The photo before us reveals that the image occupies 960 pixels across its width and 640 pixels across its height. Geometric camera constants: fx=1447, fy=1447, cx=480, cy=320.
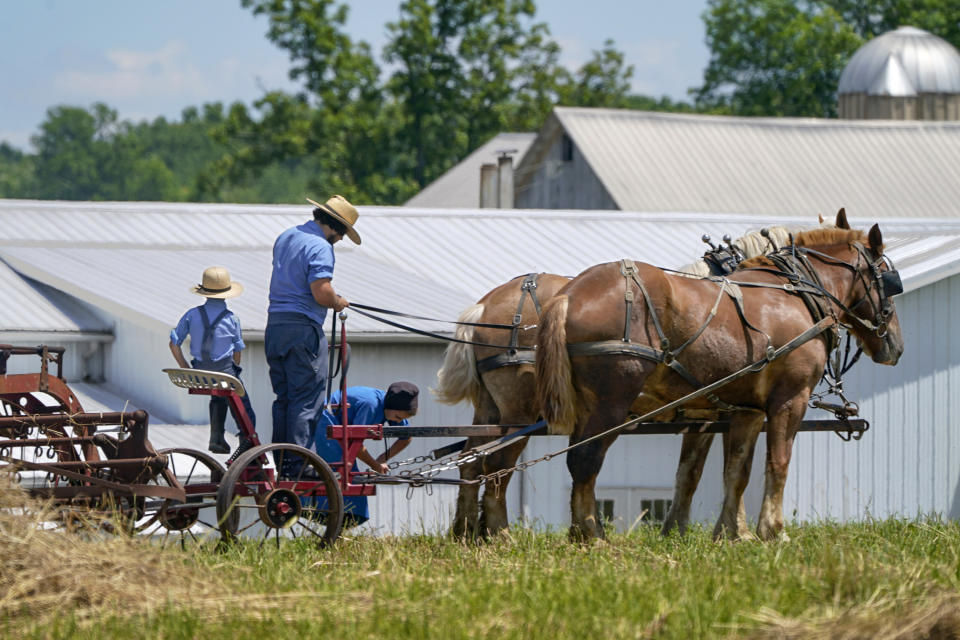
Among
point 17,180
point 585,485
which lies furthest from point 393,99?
point 17,180

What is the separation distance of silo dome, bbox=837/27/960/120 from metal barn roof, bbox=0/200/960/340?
74.5 ft

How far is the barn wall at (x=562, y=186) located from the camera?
1406 inches

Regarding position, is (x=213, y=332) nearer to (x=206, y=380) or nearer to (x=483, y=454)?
(x=206, y=380)

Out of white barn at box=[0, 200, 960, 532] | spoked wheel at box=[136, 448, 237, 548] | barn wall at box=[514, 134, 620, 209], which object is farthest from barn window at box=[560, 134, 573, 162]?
spoked wheel at box=[136, 448, 237, 548]

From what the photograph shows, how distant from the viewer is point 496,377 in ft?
31.4

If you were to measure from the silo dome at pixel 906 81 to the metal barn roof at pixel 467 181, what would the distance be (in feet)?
34.6

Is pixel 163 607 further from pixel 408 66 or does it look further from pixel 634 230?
pixel 408 66

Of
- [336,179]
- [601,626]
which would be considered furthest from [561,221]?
[336,179]

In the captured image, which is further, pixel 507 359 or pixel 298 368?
pixel 507 359

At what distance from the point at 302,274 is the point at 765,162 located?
29.4 m

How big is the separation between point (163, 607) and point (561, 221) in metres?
15.9

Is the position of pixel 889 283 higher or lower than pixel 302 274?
higher

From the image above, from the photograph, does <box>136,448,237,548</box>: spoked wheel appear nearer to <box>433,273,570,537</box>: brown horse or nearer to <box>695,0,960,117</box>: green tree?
<box>433,273,570,537</box>: brown horse

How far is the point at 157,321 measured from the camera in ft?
48.3
